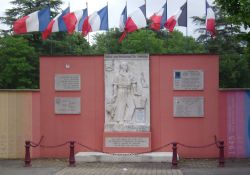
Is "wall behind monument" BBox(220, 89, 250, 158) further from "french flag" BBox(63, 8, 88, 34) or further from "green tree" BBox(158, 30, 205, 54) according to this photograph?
"green tree" BBox(158, 30, 205, 54)

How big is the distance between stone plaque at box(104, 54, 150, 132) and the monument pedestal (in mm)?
267

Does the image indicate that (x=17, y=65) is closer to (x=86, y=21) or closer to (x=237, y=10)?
(x=86, y=21)

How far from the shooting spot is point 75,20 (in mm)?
20344

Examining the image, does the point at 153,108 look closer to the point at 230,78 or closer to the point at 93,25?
the point at 93,25

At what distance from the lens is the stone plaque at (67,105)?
64.8 ft

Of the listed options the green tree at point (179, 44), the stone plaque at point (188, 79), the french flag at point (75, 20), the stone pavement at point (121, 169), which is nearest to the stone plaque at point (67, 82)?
the french flag at point (75, 20)

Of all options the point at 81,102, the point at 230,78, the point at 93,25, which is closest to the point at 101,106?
the point at 81,102

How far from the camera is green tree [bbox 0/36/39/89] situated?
Answer: 45094 mm

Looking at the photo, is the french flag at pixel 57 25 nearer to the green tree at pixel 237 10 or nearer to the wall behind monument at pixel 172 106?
the wall behind monument at pixel 172 106

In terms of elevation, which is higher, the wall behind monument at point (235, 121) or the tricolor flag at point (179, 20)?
the tricolor flag at point (179, 20)

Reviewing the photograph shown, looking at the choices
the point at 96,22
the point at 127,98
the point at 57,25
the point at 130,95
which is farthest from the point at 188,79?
the point at 57,25

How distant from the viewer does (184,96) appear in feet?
63.5

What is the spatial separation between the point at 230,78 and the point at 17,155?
32.9 meters

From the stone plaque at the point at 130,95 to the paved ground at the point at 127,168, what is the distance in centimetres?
202
